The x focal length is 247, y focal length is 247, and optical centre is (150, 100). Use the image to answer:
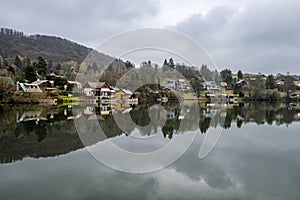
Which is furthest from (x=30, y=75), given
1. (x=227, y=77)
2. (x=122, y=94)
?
(x=227, y=77)

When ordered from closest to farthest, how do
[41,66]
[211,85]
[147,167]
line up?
[147,167] → [41,66] → [211,85]

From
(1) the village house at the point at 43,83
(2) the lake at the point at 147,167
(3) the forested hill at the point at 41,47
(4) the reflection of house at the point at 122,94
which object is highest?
(3) the forested hill at the point at 41,47

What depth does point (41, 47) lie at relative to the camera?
69.6 metres

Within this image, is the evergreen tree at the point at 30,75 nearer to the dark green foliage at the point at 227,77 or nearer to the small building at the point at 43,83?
the small building at the point at 43,83

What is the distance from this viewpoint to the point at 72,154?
492 centimetres

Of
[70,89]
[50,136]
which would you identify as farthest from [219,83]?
[50,136]

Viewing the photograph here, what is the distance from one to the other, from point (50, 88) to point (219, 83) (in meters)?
24.6

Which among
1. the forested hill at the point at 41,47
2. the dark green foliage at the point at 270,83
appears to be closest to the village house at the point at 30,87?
the dark green foliage at the point at 270,83

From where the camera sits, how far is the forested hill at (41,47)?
58803mm

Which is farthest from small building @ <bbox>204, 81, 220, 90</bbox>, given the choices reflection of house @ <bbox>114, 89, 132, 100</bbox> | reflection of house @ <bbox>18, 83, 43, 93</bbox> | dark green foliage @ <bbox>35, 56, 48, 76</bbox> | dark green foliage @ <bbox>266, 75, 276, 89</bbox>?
reflection of house @ <bbox>18, 83, 43, 93</bbox>

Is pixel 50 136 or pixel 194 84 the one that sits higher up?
pixel 194 84

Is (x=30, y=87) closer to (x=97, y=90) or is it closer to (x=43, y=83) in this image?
(x=43, y=83)

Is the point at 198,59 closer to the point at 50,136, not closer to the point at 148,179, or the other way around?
the point at 50,136

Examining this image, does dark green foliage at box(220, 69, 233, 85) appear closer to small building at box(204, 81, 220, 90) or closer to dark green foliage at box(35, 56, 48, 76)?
small building at box(204, 81, 220, 90)
